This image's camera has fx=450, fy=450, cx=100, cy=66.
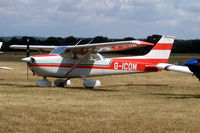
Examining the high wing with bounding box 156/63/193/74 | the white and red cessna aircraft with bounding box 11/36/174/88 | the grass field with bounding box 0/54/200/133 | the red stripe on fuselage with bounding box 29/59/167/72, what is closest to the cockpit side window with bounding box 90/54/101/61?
the white and red cessna aircraft with bounding box 11/36/174/88

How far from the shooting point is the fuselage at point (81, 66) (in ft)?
56.4

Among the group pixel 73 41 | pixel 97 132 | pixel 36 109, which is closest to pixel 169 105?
pixel 36 109

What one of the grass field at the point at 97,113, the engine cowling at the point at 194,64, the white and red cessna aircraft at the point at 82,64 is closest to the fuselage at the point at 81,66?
the white and red cessna aircraft at the point at 82,64

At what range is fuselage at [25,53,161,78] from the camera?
56.4ft

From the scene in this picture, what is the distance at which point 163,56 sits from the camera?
19703 mm

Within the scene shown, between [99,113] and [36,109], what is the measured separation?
1561mm

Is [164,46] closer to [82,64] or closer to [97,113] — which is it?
[82,64]

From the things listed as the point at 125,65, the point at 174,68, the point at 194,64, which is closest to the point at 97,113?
the point at 194,64

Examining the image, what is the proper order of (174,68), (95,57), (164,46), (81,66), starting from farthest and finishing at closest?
(164,46) < (95,57) < (81,66) < (174,68)

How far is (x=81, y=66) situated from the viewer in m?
18.0

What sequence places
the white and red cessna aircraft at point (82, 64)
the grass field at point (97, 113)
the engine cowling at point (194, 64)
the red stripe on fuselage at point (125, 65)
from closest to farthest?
the grass field at point (97, 113)
the engine cowling at point (194, 64)
the white and red cessna aircraft at point (82, 64)
the red stripe on fuselage at point (125, 65)

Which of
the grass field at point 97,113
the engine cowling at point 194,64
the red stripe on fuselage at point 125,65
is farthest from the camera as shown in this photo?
the red stripe on fuselage at point 125,65

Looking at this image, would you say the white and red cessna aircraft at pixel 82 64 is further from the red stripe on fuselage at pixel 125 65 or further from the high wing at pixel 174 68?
the high wing at pixel 174 68

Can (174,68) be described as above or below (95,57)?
below
